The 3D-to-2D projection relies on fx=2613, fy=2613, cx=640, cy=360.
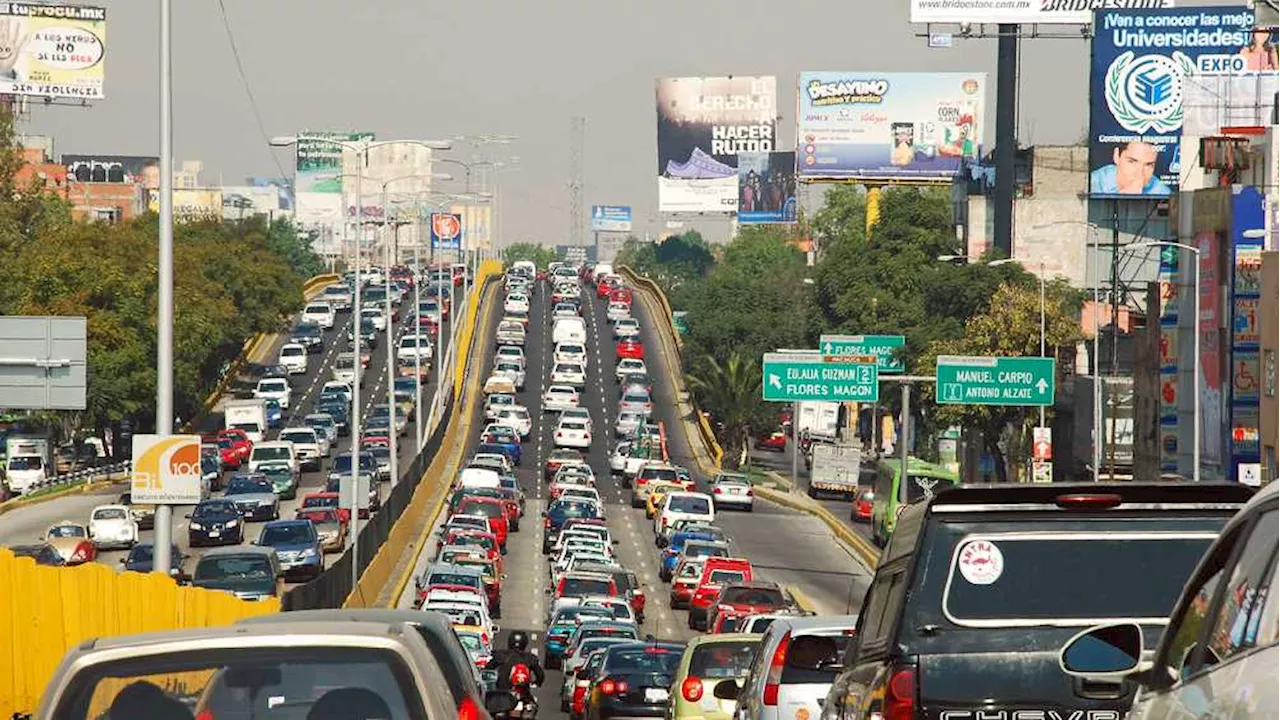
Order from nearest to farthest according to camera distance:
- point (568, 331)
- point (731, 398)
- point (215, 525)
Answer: point (215, 525) < point (731, 398) < point (568, 331)

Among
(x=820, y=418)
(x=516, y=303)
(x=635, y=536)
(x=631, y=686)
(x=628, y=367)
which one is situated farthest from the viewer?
(x=516, y=303)

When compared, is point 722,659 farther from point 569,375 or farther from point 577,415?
point 569,375

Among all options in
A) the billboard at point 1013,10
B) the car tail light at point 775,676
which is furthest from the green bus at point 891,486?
the car tail light at point 775,676

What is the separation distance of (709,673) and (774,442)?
104 meters

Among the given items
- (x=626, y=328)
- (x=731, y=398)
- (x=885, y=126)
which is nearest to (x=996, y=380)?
(x=731, y=398)

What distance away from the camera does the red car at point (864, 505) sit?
7962cm

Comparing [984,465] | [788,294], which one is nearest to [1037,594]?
[984,465]

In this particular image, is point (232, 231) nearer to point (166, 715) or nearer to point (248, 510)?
point (248, 510)

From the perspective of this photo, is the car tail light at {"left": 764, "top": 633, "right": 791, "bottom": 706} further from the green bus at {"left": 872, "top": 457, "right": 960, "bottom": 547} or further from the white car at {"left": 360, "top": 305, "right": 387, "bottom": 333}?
the white car at {"left": 360, "top": 305, "right": 387, "bottom": 333}

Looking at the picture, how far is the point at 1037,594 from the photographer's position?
10312 mm

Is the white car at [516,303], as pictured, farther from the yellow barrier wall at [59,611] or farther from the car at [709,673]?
the car at [709,673]

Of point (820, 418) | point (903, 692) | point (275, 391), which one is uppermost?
point (903, 692)

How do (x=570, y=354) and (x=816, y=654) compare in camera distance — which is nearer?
(x=816, y=654)

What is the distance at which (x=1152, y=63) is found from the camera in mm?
92750
